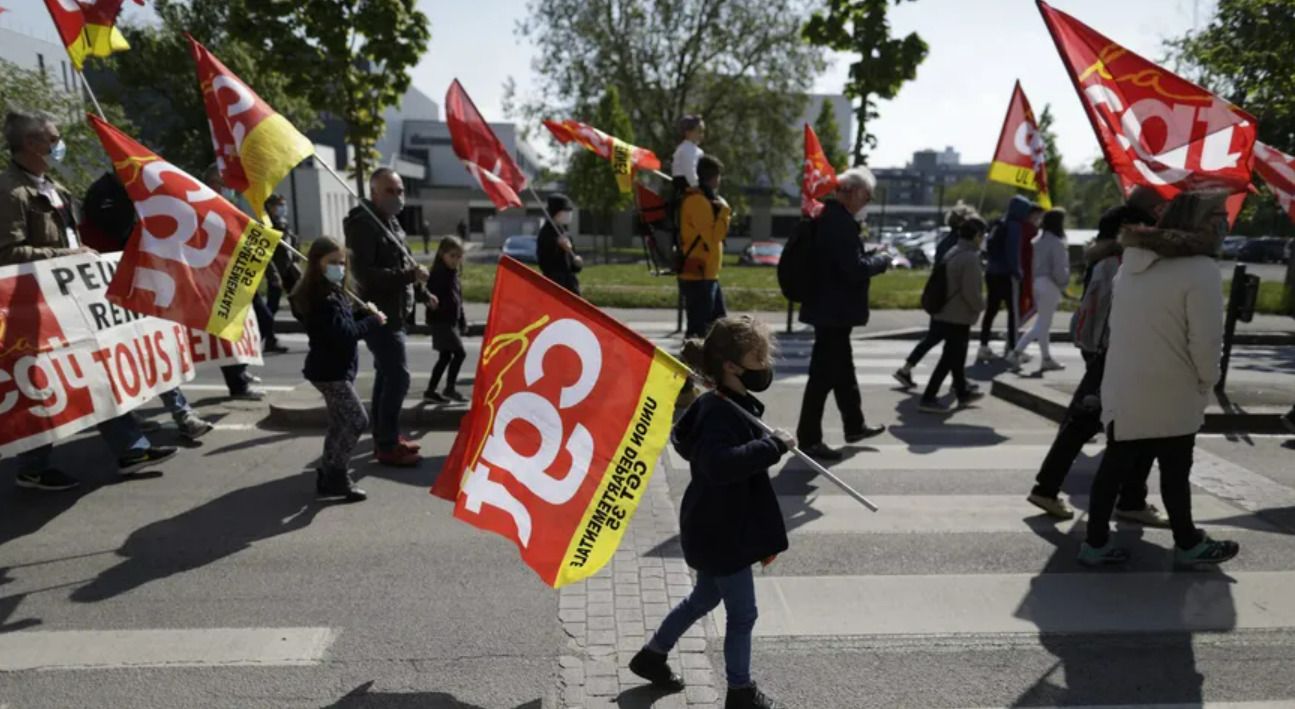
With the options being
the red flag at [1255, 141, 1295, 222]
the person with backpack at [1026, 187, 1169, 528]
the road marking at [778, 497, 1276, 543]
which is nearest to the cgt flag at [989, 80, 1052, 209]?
the red flag at [1255, 141, 1295, 222]

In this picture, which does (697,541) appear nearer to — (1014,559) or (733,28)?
(1014,559)

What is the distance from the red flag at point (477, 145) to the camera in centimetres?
858

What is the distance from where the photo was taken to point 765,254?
37156mm

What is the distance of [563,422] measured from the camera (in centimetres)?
328

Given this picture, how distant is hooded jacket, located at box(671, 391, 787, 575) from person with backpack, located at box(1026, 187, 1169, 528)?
277 cm

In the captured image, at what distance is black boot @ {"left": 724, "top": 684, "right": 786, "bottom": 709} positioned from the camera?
10.6ft

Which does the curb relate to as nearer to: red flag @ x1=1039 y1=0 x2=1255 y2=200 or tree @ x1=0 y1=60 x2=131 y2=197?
red flag @ x1=1039 y1=0 x2=1255 y2=200

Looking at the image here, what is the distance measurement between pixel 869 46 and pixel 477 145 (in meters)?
8.72

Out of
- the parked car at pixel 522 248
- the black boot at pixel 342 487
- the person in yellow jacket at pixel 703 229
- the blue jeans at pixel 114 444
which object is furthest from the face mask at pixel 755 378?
the parked car at pixel 522 248

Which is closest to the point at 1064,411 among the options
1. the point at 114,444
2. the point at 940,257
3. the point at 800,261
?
the point at 940,257

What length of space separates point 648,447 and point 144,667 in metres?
2.23

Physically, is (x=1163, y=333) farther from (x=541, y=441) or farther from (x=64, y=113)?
(x=64, y=113)

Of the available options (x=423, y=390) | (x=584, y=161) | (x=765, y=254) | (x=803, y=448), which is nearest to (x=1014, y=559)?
(x=803, y=448)

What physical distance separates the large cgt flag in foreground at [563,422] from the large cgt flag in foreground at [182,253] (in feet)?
7.14
